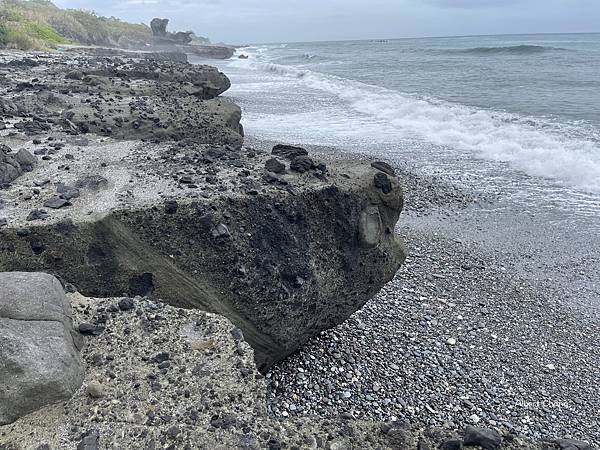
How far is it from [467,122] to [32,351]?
18736mm

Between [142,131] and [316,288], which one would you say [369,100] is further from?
[316,288]

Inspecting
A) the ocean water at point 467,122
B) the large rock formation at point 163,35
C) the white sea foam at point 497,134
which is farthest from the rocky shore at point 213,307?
the large rock formation at point 163,35

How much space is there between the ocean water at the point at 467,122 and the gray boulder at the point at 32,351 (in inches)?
410

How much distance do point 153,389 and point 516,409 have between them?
3686 millimetres

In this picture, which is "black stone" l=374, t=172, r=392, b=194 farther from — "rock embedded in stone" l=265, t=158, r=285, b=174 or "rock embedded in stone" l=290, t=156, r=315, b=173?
"rock embedded in stone" l=265, t=158, r=285, b=174

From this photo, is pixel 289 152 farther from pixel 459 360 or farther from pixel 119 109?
pixel 119 109

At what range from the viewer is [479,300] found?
7.52m

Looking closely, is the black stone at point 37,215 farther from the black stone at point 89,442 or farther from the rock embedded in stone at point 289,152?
the rock embedded in stone at point 289,152

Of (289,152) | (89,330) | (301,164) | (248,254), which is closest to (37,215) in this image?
(89,330)

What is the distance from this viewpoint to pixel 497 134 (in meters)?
17.5

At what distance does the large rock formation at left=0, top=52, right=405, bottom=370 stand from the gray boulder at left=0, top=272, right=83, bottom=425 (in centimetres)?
103

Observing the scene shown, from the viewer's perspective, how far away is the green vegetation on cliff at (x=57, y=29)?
25.7 meters

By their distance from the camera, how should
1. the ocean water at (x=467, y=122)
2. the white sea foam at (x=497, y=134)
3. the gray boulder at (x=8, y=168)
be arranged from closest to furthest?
the gray boulder at (x=8, y=168), the ocean water at (x=467, y=122), the white sea foam at (x=497, y=134)

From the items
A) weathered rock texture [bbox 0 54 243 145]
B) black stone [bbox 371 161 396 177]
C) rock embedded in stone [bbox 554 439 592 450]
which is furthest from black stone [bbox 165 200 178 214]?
rock embedded in stone [bbox 554 439 592 450]
